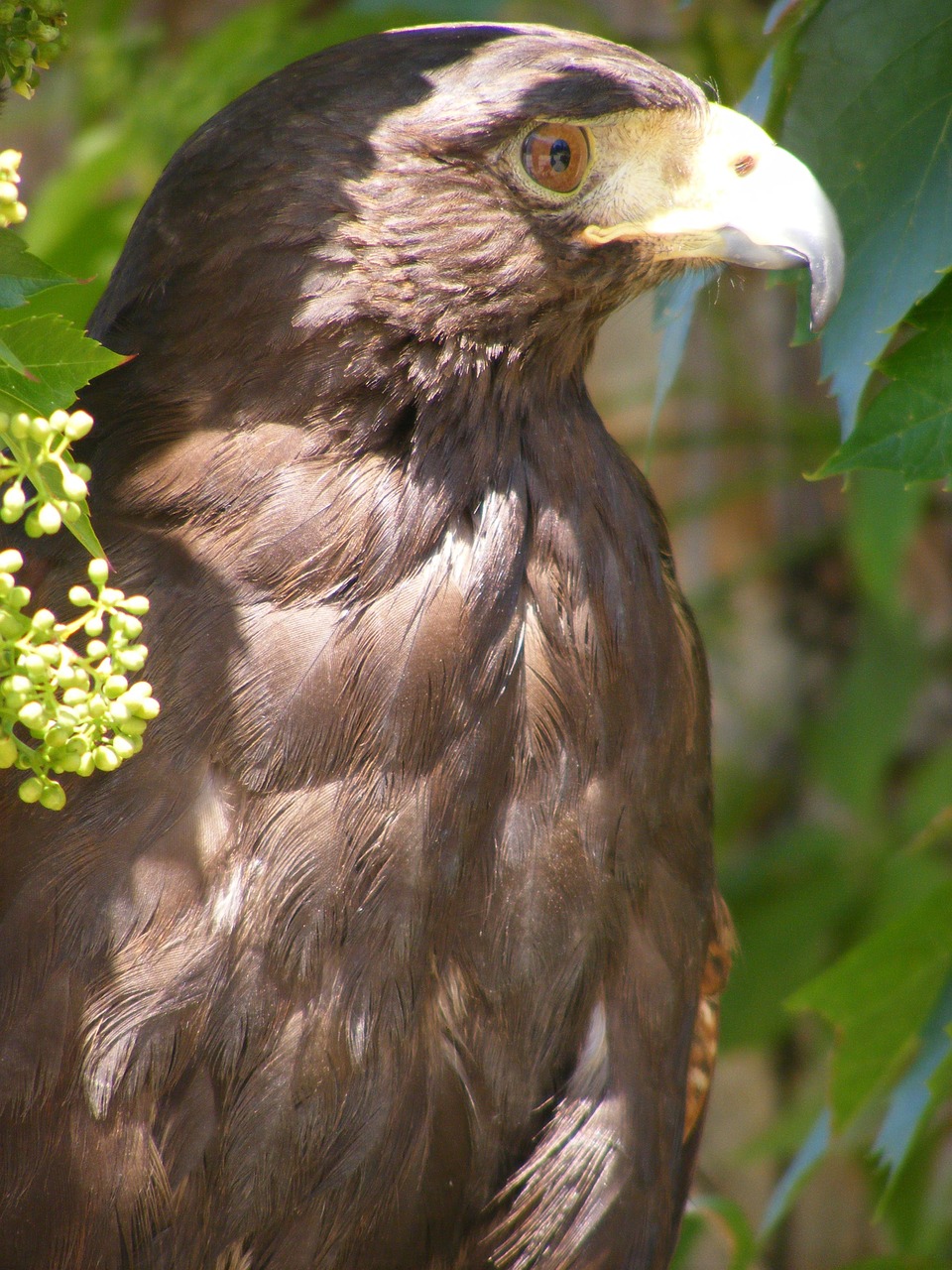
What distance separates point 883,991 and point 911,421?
91 centimetres

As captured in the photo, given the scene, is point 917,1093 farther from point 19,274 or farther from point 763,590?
point 763,590

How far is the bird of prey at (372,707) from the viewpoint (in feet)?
5.70

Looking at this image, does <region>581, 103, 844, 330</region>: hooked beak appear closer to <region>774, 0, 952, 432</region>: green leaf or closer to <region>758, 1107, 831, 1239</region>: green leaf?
<region>774, 0, 952, 432</region>: green leaf

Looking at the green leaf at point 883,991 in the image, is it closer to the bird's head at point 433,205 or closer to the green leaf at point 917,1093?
the green leaf at point 917,1093

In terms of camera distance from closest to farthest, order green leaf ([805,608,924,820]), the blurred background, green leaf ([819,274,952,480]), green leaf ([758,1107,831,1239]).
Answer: green leaf ([819,274,952,480])
green leaf ([758,1107,831,1239])
the blurred background
green leaf ([805,608,924,820])

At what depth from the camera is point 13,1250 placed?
1.77 m

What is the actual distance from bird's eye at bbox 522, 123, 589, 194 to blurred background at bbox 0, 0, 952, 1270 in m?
1.10

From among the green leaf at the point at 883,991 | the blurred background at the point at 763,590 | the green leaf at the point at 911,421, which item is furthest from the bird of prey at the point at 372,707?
the blurred background at the point at 763,590

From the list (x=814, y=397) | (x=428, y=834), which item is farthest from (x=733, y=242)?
(x=814, y=397)

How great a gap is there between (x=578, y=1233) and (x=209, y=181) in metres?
1.30

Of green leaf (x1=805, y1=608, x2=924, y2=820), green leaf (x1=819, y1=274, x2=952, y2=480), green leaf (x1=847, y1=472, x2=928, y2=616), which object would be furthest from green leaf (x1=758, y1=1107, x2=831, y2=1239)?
green leaf (x1=805, y1=608, x2=924, y2=820)

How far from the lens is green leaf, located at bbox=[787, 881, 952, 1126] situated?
222cm

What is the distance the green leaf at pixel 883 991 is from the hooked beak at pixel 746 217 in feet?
2.98

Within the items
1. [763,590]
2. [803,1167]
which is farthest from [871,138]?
[763,590]
